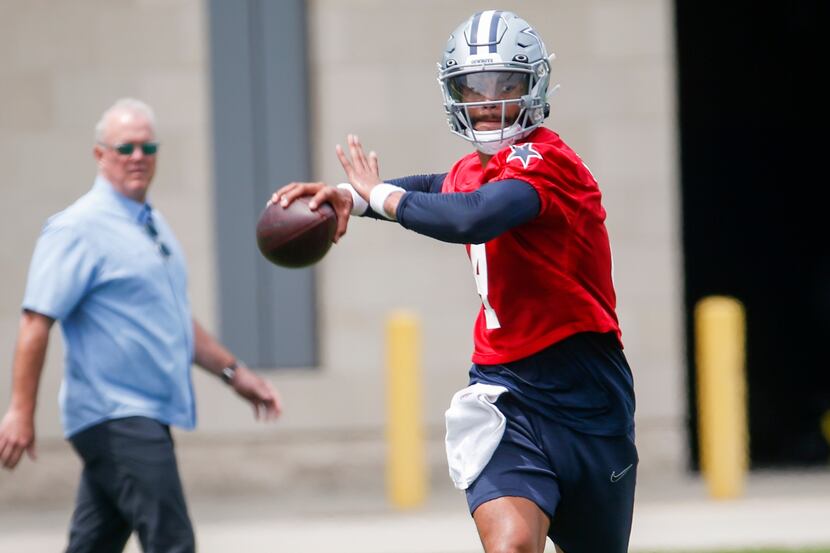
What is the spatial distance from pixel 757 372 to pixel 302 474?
6536 millimetres

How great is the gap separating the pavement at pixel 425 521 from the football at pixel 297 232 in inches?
135

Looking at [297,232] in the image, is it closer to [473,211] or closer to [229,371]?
[473,211]

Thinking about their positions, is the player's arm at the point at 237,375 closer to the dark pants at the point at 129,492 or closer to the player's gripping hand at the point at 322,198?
the dark pants at the point at 129,492

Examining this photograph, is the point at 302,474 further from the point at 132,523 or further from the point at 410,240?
the point at 132,523

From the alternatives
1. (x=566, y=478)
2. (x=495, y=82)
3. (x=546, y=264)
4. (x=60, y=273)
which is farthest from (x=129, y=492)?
(x=495, y=82)

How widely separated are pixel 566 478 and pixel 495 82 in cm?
117

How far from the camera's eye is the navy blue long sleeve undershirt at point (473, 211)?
169 inches

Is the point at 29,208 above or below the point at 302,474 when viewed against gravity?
above

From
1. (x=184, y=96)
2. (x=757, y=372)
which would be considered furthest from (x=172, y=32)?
(x=757, y=372)

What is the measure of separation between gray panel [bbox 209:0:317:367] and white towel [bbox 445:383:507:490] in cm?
610

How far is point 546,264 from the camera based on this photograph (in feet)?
14.9

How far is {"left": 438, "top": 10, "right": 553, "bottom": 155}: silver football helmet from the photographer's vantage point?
4605mm

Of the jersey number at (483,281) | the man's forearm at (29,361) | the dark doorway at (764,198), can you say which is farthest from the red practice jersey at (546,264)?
the dark doorway at (764,198)

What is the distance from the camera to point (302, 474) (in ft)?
34.8
